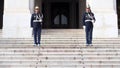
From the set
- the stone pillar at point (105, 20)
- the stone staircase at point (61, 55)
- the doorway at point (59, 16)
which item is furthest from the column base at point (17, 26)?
the doorway at point (59, 16)

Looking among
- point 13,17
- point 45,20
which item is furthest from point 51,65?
point 45,20

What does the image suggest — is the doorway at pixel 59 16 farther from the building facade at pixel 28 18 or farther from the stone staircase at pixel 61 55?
the stone staircase at pixel 61 55

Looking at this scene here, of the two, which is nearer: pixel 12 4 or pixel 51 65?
pixel 51 65

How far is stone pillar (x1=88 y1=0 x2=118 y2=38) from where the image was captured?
20.0m

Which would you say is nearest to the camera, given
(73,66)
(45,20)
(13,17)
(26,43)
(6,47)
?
(73,66)

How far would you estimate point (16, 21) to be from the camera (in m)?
20.0

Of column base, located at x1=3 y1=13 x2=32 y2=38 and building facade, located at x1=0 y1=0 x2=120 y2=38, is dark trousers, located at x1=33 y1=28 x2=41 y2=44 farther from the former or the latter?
column base, located at x1=3 y1=13 x2=32 y2=38

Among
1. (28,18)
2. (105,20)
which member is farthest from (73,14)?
(28,18)

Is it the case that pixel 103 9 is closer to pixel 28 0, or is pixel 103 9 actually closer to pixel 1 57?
pixel 28 0

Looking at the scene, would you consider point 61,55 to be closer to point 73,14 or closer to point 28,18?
point 28,18

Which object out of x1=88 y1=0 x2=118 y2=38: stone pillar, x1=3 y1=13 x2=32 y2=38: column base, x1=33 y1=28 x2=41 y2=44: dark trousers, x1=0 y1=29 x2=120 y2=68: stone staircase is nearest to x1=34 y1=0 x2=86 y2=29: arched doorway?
x1=88 y1=0 x2=118 y2=38: stone pillar

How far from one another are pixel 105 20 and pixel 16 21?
5020 mm

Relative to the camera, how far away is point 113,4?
20484 mm

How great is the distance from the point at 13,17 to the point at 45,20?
30.7 ft
